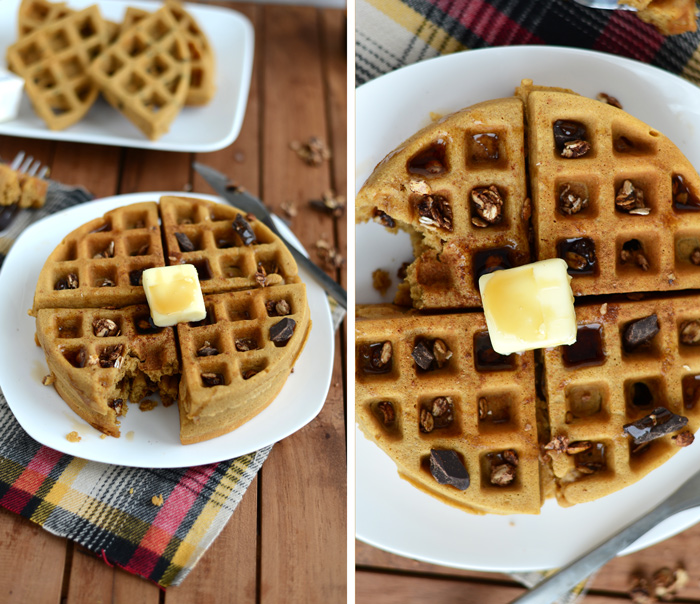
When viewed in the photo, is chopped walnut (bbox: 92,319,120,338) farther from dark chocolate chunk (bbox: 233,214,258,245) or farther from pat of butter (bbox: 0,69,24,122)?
pat of butter (bbox: 0,69,24,122)

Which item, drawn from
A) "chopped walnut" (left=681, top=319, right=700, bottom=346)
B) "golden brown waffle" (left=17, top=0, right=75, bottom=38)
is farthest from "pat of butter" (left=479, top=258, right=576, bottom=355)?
"golden brown waffle" (left=17, top=0, right=75, bottom=38)

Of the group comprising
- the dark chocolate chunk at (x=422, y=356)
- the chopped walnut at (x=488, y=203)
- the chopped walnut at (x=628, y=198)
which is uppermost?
the chopped walnut at (x=628, y=198)

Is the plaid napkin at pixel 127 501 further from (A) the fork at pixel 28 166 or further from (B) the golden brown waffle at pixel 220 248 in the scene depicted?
(A) the fork at pixel 28 166

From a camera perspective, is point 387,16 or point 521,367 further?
point 387,16

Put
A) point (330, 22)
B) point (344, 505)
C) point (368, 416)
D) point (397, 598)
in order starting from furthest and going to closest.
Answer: point (330, 22) → point (397, 598) → point (368, 416) → point (344, 505)

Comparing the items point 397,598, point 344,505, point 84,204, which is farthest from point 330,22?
point 397,598

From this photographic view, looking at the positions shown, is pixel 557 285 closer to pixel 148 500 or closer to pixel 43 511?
pixel 148 500

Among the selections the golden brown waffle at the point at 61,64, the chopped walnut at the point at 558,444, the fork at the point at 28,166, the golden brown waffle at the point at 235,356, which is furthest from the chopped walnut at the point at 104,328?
the chopped walnut at the point at 558,444

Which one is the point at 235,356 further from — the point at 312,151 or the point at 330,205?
the point at 312,151
